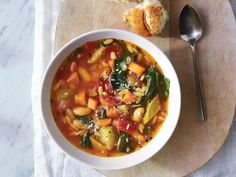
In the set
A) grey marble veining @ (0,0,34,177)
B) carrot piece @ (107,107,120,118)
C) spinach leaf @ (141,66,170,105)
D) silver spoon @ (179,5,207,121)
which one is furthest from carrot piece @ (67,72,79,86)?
silver spoon @ (179,5,207,121)

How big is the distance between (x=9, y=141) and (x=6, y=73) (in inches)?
16.2

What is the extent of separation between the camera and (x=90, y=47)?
2354 millimetres

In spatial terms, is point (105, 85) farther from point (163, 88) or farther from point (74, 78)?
point (163, 88)

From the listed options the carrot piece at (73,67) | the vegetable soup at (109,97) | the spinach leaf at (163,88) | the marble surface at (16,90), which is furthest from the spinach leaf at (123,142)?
the marble surface at (16,90)

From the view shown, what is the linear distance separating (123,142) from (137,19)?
64cm

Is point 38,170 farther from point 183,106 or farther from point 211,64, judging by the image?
point 211,64

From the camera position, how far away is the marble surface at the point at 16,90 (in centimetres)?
270

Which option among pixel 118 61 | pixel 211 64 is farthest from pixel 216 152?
pixel 118 61

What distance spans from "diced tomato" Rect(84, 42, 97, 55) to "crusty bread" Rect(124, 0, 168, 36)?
23 cm

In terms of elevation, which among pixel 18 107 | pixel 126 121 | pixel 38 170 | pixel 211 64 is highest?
pixel 211 64

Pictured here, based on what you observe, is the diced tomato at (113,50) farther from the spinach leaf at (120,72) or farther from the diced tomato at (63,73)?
the diced tomato at (63,73)

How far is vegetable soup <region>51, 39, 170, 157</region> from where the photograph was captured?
2.32 metres

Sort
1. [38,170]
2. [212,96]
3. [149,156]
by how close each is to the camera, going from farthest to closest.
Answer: [38,170] < [212,96] < [149,156]

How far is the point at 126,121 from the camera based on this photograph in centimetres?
231
